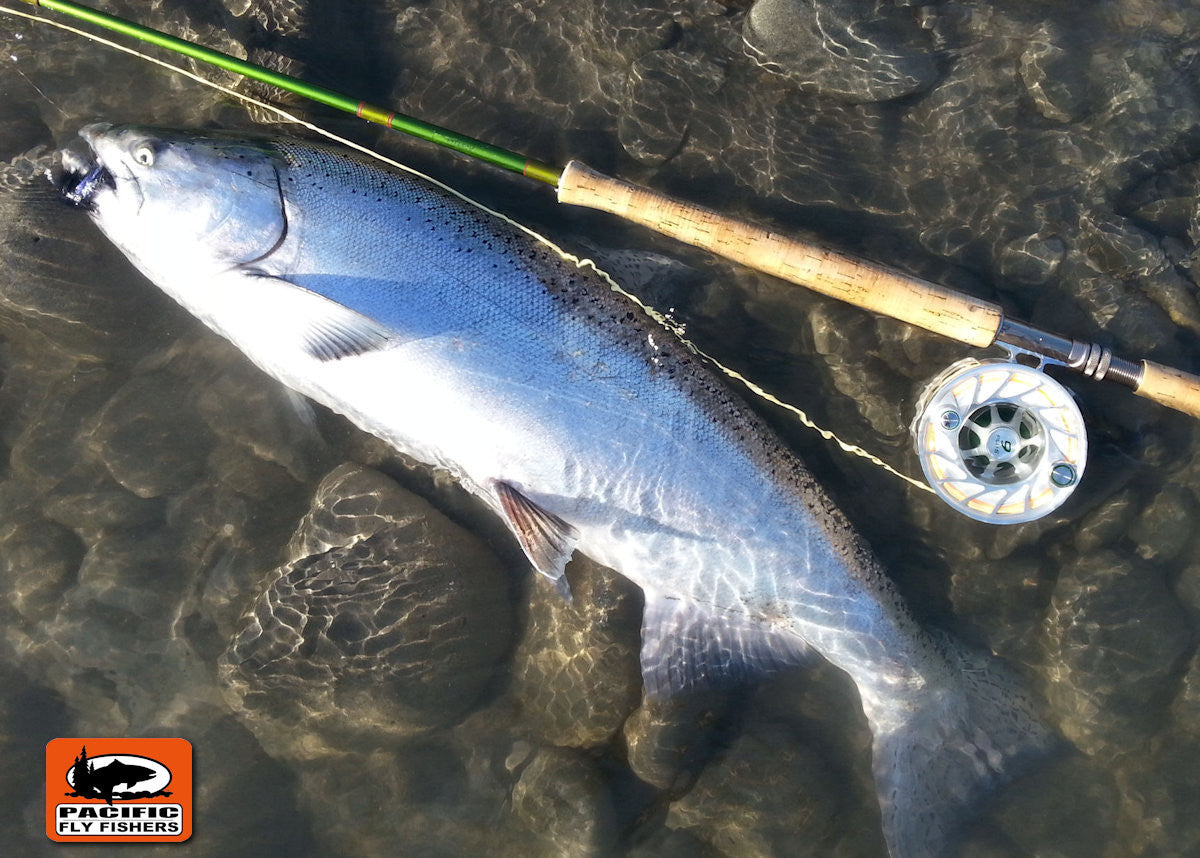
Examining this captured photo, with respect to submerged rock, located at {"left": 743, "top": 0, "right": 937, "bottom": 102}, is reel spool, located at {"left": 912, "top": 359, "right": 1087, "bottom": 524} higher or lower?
lower

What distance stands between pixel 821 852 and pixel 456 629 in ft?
6.67

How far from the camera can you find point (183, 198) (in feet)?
9.27

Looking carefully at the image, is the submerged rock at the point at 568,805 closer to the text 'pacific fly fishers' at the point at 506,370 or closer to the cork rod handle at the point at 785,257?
the text 'pacific fly fishers' at the point at 506,370

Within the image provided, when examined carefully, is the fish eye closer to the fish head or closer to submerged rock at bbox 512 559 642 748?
the fish head

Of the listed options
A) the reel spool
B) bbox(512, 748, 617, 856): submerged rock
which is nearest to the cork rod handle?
the reel spool

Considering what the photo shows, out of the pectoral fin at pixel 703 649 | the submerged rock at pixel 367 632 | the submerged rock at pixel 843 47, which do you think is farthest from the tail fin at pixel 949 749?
the submerged rock at pixel 843 47

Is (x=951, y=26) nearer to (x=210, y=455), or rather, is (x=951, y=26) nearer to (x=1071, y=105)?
(x=1071, y=105)

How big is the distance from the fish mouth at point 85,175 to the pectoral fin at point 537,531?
1973 millimetres

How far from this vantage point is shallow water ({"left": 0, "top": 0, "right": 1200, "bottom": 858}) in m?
3.42

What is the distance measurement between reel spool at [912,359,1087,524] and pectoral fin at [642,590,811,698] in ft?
3.23

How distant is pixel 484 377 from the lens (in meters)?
2.83

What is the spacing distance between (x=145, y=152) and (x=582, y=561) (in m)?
2.51

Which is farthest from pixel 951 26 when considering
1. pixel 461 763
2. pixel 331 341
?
pixel 461 763

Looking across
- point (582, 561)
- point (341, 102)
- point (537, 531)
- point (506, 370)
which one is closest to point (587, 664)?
point (582, 561)
